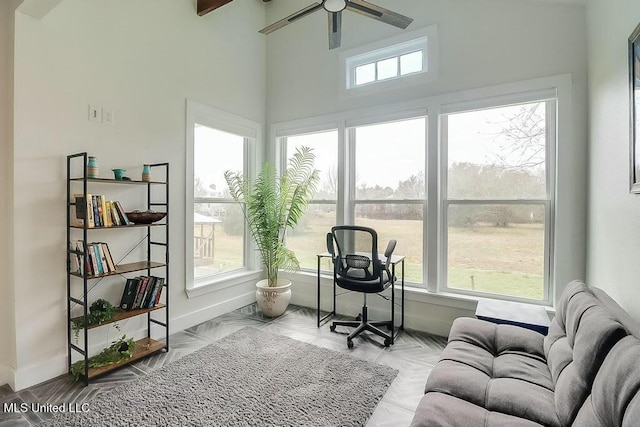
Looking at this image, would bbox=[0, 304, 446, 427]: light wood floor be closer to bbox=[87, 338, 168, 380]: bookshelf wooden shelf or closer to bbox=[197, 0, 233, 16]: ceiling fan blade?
bbox=[87, 338, 168, 380]: bookshelf wooden shelf

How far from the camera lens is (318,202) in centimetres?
399

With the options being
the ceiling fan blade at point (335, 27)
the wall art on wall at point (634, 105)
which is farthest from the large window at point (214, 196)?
the wall art on wall at point (634, 105)

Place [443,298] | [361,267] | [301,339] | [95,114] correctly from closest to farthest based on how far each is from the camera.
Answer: [95,114] < [361,267] < [301,339] < [443,298]

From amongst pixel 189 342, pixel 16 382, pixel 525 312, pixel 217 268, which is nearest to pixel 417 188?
pixel 525 312

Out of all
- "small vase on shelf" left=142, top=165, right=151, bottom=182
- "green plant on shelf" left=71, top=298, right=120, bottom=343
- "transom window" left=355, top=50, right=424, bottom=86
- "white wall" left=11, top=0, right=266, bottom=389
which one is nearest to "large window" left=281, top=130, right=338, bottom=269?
"transom window" left=355, top=50, right=424, bottom=86

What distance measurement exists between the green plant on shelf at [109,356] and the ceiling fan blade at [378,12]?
125 inches

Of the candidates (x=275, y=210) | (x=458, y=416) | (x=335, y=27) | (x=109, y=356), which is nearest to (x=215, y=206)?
(x=275, y=210)

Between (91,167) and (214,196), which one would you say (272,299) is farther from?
(91,167)

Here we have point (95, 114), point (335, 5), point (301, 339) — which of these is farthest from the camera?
point (301, 339)

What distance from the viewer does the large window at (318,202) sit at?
12.7 ft

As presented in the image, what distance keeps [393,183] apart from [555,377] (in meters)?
2.34

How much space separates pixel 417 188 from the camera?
336 cm

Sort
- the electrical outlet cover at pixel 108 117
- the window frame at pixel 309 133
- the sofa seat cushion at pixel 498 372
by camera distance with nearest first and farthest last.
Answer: the sofa seat cushion at pixel 498 372
the electrical outlet cover at pixel 108 117
the window frame at pixel 309 133

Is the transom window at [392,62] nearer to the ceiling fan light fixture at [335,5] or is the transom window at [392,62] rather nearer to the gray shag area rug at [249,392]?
the ceiling fan light fixture at [335,5]
